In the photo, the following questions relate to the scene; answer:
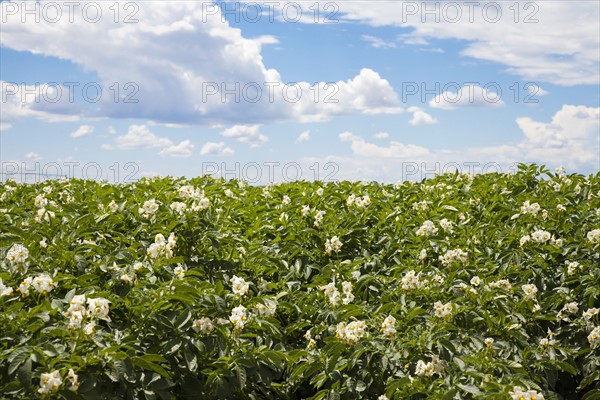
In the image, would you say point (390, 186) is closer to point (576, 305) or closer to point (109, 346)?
point (576, 305)

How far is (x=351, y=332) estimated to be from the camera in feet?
14.3

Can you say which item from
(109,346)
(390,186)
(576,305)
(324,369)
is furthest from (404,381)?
(390,186)

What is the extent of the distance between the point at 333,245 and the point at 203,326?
73.6 inches

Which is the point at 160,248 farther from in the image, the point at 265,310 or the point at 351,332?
the point at 351,332

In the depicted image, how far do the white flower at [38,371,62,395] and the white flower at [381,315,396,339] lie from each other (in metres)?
2.08

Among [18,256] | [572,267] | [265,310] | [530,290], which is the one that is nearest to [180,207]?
[265,310]

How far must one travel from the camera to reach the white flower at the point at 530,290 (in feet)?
17.1

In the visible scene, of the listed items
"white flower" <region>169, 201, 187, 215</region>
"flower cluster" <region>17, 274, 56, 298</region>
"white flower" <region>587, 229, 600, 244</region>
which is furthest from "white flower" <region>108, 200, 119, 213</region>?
"white flower" <region>587, 229, 600, 244</region>

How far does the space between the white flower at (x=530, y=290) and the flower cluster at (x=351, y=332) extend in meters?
1.59

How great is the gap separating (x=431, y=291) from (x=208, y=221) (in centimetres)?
183

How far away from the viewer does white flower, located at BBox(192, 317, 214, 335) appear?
165 inches

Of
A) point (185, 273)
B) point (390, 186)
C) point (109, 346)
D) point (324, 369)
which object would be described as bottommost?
point (324, 369)

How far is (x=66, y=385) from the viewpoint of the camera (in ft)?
11.6

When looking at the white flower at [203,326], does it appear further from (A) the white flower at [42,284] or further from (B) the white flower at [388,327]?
(B) the white flower at [388,327]
